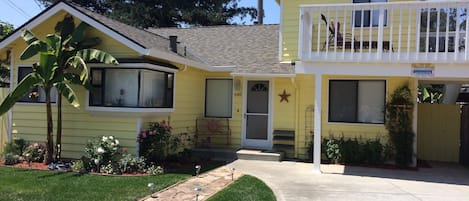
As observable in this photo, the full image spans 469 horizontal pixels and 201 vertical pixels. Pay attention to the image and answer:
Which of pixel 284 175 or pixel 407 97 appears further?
pixel 407 97

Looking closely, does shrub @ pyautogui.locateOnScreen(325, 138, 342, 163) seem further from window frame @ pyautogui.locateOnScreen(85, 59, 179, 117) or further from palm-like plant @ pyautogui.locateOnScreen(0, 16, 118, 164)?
palm-like plant @ pyautogui.locateOnScreen(0, 16, 118, 164)

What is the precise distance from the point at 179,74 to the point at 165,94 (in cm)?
106

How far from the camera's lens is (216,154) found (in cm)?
1242

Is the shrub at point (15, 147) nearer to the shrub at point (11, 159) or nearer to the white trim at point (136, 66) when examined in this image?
the shrub at point (11, 159)

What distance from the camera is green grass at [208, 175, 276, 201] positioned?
7.25m

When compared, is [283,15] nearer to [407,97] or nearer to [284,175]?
[407,97]

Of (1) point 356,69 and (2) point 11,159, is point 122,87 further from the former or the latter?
(1) point 356,69

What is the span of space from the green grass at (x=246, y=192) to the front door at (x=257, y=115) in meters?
4.42

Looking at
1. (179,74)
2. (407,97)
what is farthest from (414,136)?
Answer: (179,74)

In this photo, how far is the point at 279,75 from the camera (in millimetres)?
12242

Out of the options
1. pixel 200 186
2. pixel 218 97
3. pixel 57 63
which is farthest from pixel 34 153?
pixel 218 97

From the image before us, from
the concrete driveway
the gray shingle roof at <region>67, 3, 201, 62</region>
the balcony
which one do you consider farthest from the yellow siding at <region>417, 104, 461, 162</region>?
the gray shingle roof at <region>67, 3, 201, 62</region>

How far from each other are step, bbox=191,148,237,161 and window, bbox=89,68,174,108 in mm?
2642

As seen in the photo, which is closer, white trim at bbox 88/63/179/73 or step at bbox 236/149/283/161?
white trim at bbox 88/63/179/73
